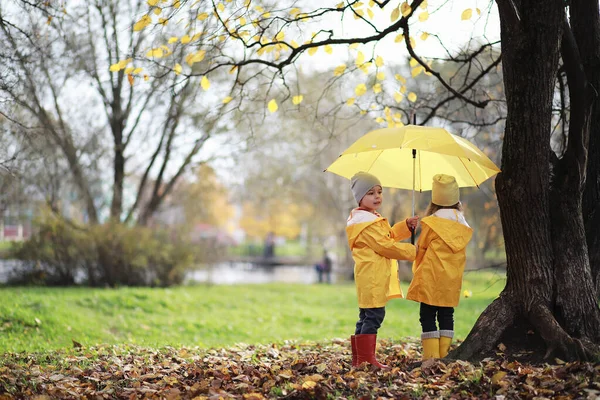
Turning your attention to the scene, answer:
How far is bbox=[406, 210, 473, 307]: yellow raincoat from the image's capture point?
4.85m

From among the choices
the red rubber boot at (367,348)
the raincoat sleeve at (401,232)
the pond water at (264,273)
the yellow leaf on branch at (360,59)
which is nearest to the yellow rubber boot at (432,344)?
the red rubber boot at (367,348)

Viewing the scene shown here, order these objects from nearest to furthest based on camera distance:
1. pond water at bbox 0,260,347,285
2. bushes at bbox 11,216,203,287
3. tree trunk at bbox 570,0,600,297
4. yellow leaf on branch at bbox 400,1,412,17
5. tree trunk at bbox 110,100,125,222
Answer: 1. tree trunk at bbox 570,0,600,297
2. yellow leaf on branch at bbox 400,1,412,17
3. bushes at bbox 11,216,203,287
4. tree trunk at bbox 110,100,125,222
5. pond water at bbox 0,260,347,285

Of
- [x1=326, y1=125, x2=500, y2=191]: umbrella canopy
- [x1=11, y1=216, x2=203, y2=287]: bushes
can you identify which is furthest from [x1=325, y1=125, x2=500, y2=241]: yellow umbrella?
[x1=11, y1=216, x2=203, y2=287]: bushes

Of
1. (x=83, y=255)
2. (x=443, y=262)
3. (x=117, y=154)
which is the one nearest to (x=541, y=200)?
(x=443, y=262)

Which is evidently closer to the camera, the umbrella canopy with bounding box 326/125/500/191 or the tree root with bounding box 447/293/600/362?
the tree root with bounding box 447/293/600/362

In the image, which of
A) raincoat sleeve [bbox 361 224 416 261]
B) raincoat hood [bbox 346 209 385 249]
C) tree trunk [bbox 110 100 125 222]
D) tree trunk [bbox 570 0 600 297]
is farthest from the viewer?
tree trunk [bbox 110 100 125 222]

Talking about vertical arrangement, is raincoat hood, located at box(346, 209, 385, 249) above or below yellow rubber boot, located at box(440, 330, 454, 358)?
above

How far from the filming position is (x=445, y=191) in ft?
16.1

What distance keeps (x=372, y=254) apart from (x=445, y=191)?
0.78 metres

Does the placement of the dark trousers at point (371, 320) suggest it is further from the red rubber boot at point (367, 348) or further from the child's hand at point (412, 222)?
the child's hand at point (412, 222)

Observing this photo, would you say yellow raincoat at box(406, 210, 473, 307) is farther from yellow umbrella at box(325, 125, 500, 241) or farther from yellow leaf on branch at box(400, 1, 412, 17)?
yellow leaf on branch at box(400, 1, 412, 17)

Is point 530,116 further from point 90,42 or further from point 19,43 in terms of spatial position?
point 90,42

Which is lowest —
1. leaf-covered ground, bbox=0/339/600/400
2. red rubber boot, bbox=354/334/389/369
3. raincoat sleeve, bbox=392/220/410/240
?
leaf-covered ground, bbox=0/339/600/400

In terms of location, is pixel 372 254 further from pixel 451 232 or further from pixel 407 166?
pixel 407 166
